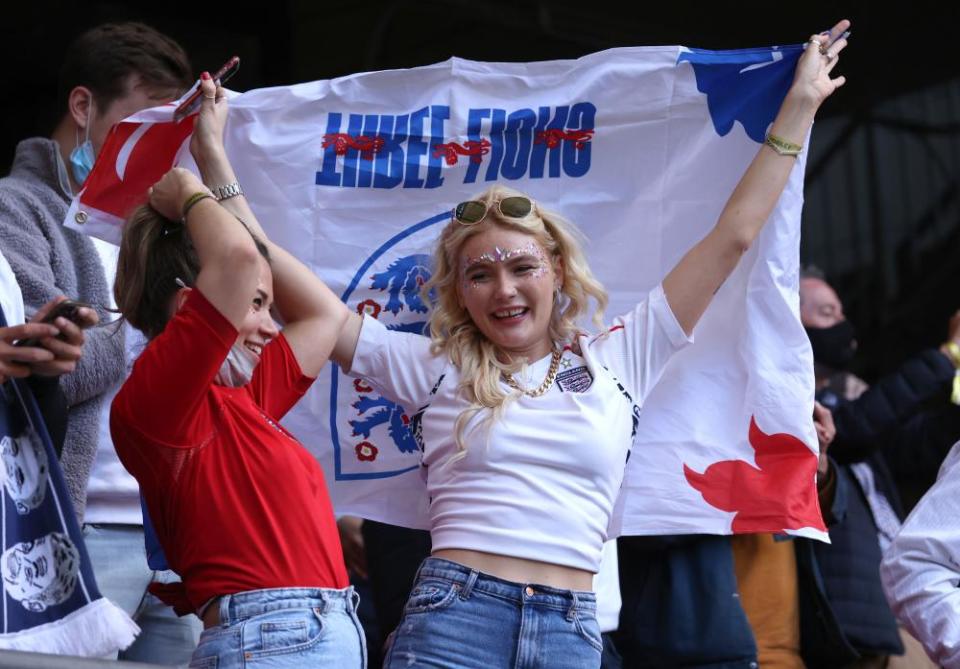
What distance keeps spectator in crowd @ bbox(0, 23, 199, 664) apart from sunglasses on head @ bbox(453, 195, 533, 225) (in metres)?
0.86

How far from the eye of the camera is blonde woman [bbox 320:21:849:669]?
3.09 meters

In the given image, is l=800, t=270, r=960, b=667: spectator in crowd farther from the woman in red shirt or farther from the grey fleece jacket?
the grey fleece jacket

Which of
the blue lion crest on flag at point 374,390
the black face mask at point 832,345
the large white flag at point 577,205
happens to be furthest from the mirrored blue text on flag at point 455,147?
the black face mask at point 832,345

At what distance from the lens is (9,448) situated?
2.86 m

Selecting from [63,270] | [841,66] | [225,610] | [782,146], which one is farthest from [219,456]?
[841,66]

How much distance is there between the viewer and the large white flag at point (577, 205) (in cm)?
365

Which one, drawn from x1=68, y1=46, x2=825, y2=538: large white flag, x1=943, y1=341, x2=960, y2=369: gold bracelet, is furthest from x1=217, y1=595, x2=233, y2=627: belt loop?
x1=943, y1=341, x2=960, y2=369: gold bracelet

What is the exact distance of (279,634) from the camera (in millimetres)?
2682

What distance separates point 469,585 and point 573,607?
0.74 feet

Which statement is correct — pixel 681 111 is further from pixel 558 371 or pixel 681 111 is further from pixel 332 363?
pixel 332 363

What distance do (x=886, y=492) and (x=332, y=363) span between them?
7.28 feet

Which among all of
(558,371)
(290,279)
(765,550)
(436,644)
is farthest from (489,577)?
(765,550)

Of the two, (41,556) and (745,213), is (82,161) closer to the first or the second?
(41,556)

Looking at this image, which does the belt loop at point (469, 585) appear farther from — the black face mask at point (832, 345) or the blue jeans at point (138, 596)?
the black face mask at point (832, 345)
